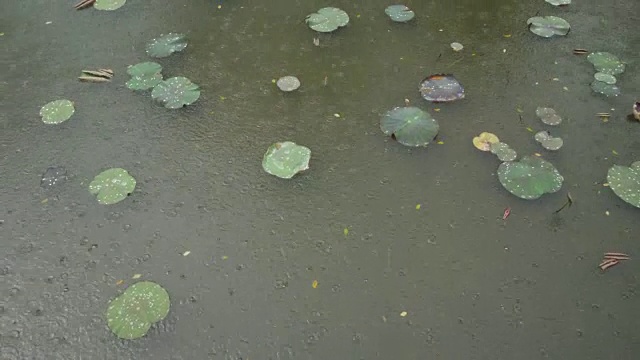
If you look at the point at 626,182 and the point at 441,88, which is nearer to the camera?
the point at 626,182

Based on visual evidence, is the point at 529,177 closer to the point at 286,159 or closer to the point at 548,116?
the point at 548,116

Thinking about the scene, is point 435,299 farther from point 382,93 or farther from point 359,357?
point 382,93

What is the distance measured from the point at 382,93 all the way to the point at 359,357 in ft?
4.64

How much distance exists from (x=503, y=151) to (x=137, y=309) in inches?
67.8

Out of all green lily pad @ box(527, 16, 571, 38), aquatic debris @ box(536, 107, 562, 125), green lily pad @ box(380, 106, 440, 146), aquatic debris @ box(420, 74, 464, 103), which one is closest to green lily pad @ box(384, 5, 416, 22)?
aquatic debris @ box(420, 74, 464, 103)

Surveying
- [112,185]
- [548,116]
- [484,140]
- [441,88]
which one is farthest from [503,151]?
[112,185]

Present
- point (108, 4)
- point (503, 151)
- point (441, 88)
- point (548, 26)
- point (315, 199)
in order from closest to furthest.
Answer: point (315, 199)
point (503, 151)
point (441, 88)
point (548, 26)
point (108, 4)

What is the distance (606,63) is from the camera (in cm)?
289

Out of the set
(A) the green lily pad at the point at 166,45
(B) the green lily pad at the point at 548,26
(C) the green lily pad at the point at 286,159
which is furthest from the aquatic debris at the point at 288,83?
(B) the green lily pad at the point at 548,26

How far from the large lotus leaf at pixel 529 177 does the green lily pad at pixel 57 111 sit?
6.91 feet

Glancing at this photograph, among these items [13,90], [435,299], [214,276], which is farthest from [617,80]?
[13,90]

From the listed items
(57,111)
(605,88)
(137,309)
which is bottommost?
(137,309)

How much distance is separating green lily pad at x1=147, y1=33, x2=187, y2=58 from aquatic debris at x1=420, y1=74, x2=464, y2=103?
4.49ft

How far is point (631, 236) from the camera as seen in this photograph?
219 centimetres
